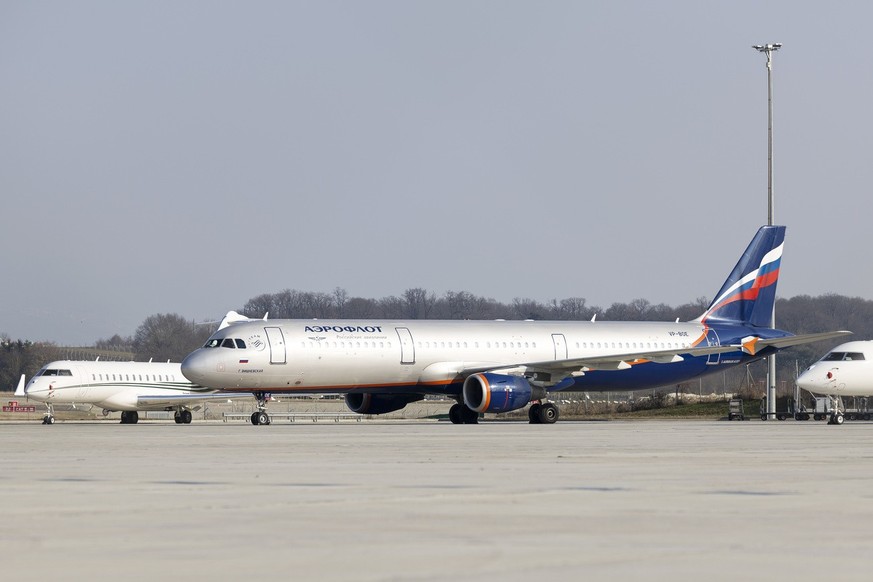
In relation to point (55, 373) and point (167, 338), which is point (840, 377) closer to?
point (55, 373)

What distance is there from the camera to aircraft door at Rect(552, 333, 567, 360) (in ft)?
163

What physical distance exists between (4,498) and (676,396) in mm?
65487

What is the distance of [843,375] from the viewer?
43.1 meters

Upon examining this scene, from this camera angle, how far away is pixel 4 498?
45.3ft

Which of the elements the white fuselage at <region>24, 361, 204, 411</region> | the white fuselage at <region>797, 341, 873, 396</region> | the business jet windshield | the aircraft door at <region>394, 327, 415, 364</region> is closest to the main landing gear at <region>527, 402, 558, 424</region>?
the aircraft door at <region>394, 327, 415, 364</region>

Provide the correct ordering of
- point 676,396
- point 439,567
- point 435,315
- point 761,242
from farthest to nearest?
point 435,315 → point 676,396 → point 761,242 → point 439,567

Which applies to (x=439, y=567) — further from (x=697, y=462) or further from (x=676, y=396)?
(x=676, y=396)

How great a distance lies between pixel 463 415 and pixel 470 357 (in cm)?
237

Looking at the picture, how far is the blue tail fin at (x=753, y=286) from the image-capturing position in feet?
181

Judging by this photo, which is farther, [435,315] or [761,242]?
[435,315]

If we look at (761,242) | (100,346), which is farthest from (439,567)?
(100,346)

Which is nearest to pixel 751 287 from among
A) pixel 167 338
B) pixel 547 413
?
pixel 547 413

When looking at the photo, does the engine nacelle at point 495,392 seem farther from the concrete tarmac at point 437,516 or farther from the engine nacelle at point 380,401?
the concrete tarmac at point 437,516

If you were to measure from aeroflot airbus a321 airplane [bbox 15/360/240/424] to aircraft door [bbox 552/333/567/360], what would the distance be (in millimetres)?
16607
